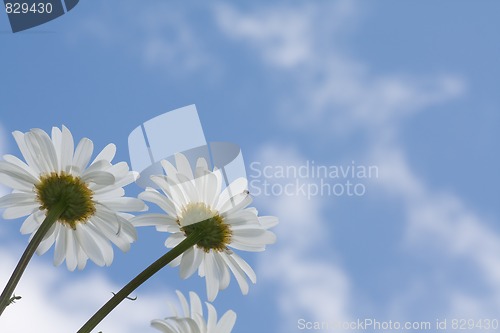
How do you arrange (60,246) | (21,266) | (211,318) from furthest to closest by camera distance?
(60,246) < (211,318) < (21,266)

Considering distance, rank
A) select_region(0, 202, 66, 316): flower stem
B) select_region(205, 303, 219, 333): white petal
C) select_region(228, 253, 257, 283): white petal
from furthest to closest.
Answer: select_region(228, 253, 257, 283): white petal → select_region(205, 303, 219, 333): white petal → select_region(0, 202, 66, 316): flower stem

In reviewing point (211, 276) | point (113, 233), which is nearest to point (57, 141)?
point (113, 233)

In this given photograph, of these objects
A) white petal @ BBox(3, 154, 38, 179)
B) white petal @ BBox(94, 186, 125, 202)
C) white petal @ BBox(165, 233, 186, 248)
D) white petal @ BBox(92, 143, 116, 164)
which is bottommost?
white petal @ BBox(165, 233, 186, 248)

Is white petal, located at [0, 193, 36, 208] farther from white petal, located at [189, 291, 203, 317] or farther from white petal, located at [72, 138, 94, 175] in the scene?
white petal, located at [189, 291, 203, 317]

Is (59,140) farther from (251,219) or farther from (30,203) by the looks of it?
(251,219)

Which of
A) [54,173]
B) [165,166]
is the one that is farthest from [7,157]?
[165,166]

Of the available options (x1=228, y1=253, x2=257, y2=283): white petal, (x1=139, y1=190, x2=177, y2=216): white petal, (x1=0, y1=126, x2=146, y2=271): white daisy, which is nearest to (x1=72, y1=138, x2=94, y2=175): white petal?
(x1=0, y1=126, x2=146, y2=271): white daisy

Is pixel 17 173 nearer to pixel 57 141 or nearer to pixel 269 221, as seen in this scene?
pixel 57 141

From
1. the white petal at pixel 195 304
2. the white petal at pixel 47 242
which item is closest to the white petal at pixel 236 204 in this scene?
the white petal at pixel 195 304
